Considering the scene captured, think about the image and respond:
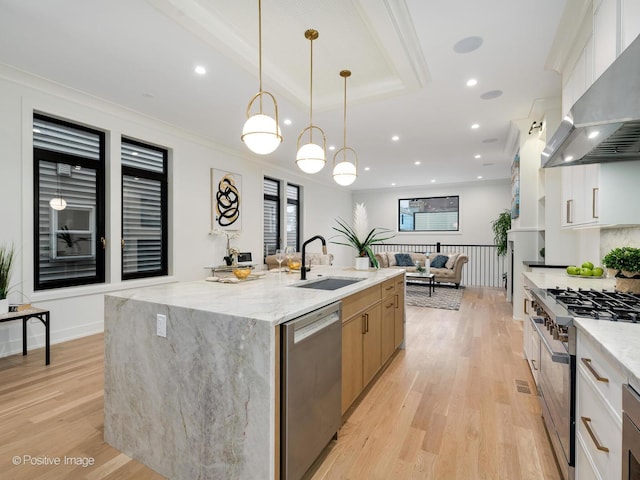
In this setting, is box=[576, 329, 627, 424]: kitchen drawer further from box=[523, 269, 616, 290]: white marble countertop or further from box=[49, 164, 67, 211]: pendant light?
box=[49, 164, 67, 211]: pendant light

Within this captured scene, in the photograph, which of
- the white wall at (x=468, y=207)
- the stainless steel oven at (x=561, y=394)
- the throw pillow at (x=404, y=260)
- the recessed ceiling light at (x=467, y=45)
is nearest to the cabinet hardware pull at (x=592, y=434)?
the stainless steel oven at (x=561, y=394)

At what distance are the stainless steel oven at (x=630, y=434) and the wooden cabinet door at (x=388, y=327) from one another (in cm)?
190

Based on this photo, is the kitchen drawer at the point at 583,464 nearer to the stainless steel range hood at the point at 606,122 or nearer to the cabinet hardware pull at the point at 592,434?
the cabinet hardware pull at the point at 592,434

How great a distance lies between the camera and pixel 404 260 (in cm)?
843

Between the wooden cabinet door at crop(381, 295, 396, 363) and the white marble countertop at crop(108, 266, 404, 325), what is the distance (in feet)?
1.74

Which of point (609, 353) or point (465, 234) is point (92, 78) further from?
point (465, 234)

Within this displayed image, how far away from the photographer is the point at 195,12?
2.50 metres

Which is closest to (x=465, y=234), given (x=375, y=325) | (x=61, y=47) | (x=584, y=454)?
(x=375, y=325)

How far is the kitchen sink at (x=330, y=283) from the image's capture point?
2435 mm

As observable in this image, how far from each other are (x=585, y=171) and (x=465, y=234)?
717cm

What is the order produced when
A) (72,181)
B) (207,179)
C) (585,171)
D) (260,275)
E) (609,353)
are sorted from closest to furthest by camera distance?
(609,353), (585,171), (260,275), (72,181), (207,179)

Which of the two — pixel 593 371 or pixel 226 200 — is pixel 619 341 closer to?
pixel 593 371

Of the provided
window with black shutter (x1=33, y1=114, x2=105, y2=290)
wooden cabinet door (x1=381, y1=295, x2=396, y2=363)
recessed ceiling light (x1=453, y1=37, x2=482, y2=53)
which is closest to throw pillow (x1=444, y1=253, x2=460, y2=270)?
wooden cabinet door (x1=381, y1=295, x2=396, y2=363)

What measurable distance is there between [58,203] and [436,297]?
20.6 feet
